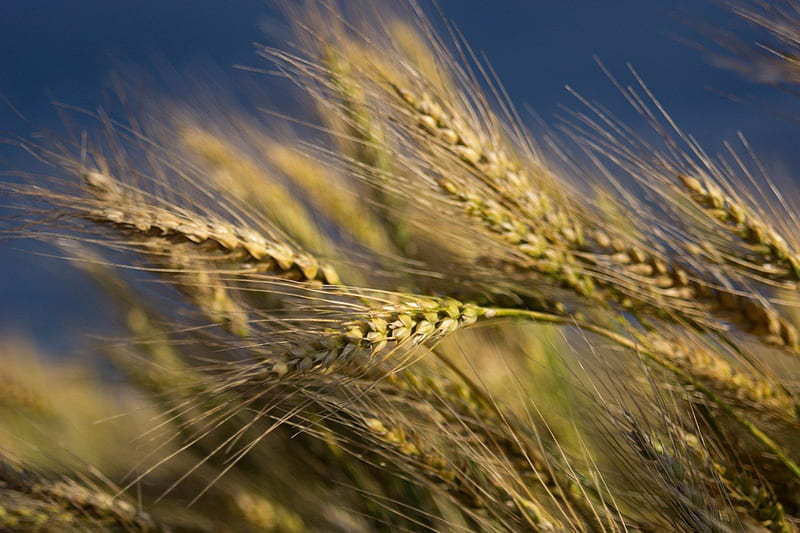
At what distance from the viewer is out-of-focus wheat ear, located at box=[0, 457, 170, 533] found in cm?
89

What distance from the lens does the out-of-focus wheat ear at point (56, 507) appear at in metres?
0.89

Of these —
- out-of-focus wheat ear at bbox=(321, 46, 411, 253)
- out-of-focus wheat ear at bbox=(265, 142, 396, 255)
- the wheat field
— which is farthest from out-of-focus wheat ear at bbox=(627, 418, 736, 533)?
out-of-focus wheat ear at bbox=(265, 142, 396, 255)

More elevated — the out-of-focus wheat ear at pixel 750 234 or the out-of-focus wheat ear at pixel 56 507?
the out-of-focus wheat ear at pixel 750 234

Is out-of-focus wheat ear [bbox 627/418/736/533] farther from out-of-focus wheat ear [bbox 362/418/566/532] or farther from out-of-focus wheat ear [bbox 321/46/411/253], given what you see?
out-of-focus wheat ear [bbox 321/46/411/253]

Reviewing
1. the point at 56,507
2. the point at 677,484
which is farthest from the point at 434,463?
the point at 56,507

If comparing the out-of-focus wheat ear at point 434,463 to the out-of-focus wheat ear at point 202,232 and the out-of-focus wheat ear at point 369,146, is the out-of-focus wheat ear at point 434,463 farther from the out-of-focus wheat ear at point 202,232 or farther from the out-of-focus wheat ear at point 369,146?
the out-of-focus wheat ear at point 369,146

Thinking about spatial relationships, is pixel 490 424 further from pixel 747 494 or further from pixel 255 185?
pixel 255 185

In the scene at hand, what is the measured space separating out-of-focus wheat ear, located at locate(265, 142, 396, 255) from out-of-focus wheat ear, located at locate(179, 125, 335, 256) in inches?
1.8

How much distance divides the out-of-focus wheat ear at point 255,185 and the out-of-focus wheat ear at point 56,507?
457mm

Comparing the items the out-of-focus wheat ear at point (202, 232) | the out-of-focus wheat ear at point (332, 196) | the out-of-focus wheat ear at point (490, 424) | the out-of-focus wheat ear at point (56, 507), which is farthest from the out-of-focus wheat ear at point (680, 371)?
the out-of-focus wheat ear at point (56, 507)

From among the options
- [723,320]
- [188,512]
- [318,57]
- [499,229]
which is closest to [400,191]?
[499,229]

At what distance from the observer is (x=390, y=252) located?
1.24 m

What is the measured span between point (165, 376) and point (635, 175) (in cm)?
76

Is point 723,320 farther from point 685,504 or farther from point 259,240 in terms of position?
point 259,240
